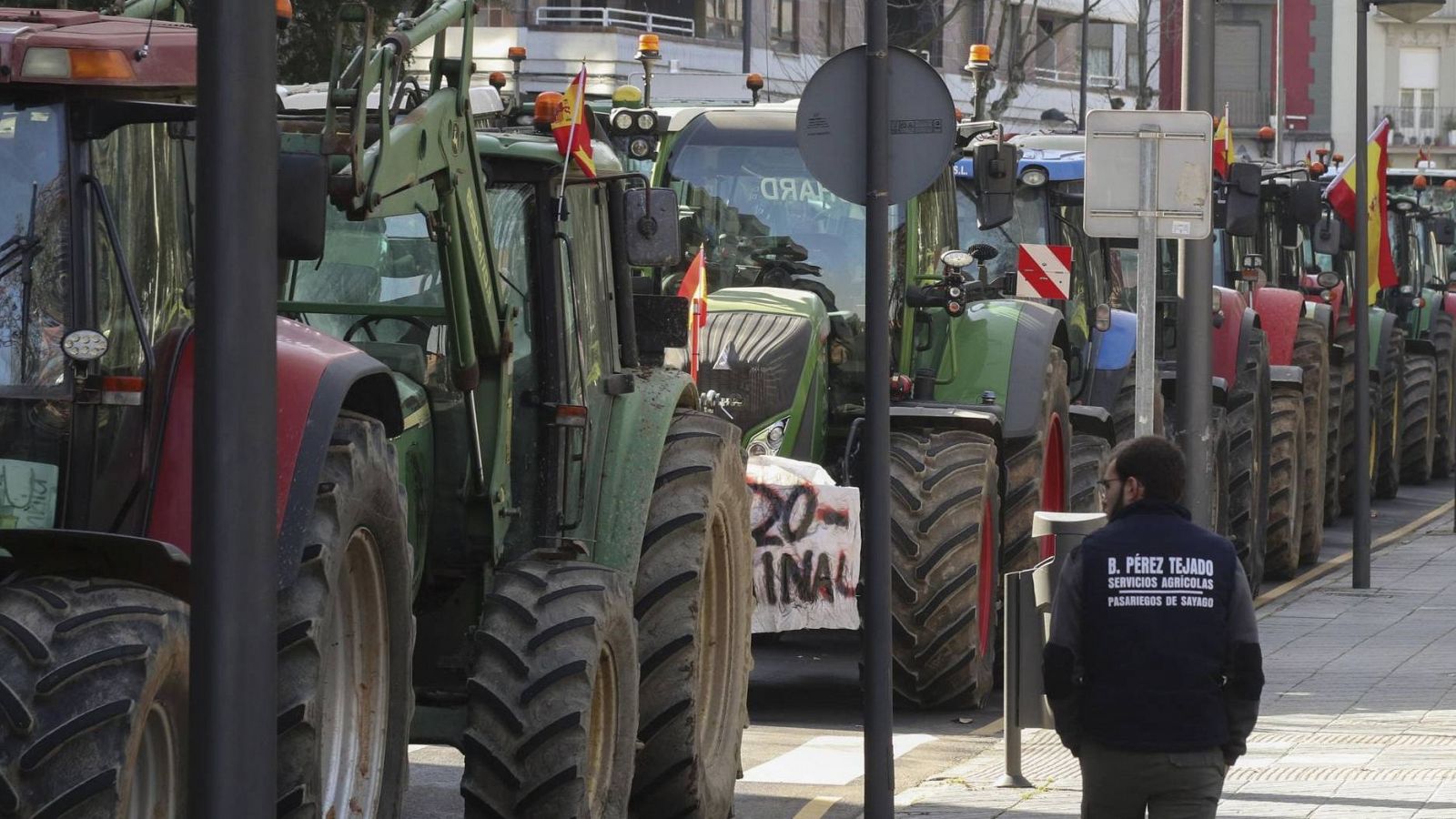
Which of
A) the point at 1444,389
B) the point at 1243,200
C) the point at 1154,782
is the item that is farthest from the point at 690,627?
the point at 1444,389

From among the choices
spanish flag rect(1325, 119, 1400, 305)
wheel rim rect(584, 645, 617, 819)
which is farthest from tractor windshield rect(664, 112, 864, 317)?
spanish flag rect(1325, 119, 1400, 305)

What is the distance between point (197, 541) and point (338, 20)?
6.16 feet

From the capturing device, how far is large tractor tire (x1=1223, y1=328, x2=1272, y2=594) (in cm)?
1728

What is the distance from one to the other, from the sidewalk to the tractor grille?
1908 mm

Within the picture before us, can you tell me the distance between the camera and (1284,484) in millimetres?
18391

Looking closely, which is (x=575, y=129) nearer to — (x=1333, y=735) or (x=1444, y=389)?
(x=1333, y=735)

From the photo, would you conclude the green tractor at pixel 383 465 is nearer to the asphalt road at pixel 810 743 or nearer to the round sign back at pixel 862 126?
the round sign back at pixel 862 126

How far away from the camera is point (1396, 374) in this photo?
83.3ft

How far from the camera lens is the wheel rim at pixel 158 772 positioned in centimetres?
530

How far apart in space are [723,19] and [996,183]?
3887cm

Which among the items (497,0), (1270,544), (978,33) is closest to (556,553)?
(1270,544)

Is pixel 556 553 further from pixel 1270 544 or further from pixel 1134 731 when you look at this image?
pixel 1270 544

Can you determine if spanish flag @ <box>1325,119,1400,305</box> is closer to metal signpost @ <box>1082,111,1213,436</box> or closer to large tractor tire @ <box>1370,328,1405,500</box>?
large tractor tire @ <box>1370,328,1405,500</box>

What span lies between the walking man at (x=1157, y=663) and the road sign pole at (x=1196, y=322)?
6653 millimetres
